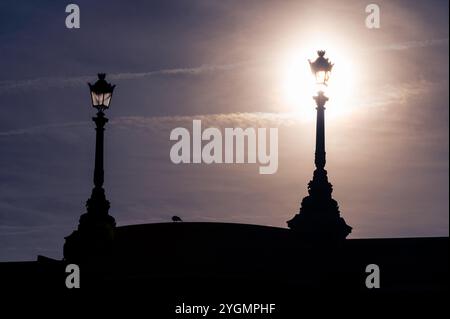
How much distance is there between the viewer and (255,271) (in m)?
24.9

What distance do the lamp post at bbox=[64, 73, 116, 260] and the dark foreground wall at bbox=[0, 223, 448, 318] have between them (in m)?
0.50

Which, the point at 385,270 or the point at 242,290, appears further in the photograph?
the point at 385,270

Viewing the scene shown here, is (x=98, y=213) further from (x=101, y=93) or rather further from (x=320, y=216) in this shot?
(x=320, y=216)

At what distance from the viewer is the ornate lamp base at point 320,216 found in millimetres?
25031

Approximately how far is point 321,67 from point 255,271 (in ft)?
16.7

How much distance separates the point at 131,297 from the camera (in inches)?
933

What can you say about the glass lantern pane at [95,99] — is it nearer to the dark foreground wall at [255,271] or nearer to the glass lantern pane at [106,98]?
the glass lantern pane at [106,98]

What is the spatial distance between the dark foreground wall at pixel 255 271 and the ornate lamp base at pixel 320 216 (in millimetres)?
330

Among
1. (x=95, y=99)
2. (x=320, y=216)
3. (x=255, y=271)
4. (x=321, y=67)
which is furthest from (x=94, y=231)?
(x=321, y=67)

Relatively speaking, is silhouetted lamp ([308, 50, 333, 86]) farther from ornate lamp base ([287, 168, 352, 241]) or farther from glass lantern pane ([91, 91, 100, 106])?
glass lantern pane ([91, 91, 100, 106])

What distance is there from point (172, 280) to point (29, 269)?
3.59 meters
